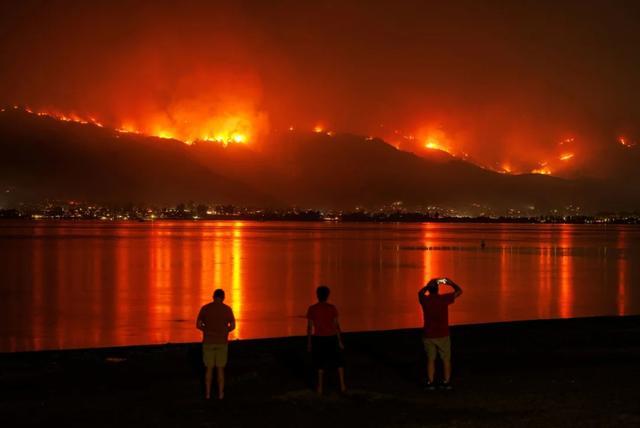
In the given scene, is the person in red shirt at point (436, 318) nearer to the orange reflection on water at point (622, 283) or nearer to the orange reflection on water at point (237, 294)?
the orange reflection on water at point (237, 294)

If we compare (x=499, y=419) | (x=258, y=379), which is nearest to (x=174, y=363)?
(x=258, y=379)

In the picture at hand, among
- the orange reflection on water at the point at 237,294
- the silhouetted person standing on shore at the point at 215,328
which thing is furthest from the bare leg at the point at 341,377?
the orange reflection on water at the point at 237,294

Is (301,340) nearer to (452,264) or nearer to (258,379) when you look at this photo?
(258,379)

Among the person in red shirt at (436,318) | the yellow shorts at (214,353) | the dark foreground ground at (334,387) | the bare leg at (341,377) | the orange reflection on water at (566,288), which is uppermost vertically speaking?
the person in red shirt at (436,318)

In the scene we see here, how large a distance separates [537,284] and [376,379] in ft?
135

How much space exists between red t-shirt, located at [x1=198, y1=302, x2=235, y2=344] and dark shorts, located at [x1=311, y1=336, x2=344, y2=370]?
120 cm

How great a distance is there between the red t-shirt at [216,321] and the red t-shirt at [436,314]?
9.02 ft

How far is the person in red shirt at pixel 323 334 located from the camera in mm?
10906

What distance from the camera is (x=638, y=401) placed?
1087 centimetres

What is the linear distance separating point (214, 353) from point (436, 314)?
312 centimetres

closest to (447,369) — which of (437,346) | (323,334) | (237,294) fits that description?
(437,346)

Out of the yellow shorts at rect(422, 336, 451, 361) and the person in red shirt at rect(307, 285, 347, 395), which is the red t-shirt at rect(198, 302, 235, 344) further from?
the yellow shorts at rect(422, 336, 451, 361)

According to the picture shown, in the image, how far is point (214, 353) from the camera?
10891 millimetres

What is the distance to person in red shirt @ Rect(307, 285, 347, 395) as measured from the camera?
10.9m
